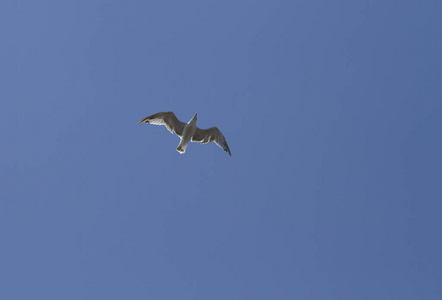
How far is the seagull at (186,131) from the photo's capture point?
33438 millimetres

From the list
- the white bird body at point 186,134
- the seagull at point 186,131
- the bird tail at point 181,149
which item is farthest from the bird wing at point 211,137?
the bird tail at point 181,149

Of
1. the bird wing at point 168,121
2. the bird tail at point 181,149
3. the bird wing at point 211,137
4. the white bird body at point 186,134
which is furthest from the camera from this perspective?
the bird wing at point 211,137

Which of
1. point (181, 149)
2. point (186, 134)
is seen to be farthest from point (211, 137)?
point (181, 149)

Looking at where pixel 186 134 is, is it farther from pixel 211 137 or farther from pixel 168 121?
pixel 211 137

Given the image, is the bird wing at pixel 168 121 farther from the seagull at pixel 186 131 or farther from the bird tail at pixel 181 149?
the bird tail at pixel 181 149

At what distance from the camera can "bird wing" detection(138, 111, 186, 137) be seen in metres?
33.5

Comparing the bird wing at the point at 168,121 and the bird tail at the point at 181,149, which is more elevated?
the bird wing at the point at 168,121

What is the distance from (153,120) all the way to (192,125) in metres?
3.23

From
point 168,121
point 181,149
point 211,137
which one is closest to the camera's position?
point 181,149

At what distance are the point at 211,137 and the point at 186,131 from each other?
246 centimetres

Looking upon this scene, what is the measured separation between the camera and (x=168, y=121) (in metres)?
33.8

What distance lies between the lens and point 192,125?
3319 centimetres

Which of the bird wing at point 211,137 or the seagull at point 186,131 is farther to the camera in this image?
the bird wing at point 211,137

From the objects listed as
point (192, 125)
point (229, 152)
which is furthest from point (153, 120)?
point (229, 152)
